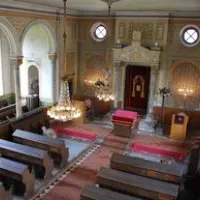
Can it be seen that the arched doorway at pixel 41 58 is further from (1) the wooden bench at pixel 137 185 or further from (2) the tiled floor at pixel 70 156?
(1) the wooden bench at pixel 137 185

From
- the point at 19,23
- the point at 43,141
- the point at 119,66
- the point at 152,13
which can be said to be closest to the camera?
the point at 43,141

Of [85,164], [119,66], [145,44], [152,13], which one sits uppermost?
[152,13]

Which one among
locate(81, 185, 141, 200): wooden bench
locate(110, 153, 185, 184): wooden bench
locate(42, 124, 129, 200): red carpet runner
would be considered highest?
locate(110, 153, 185, 184): wooden bench

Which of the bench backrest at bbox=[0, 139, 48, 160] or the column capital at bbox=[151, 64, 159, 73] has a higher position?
the column capital at bbox=[151, 64, 159, 73]

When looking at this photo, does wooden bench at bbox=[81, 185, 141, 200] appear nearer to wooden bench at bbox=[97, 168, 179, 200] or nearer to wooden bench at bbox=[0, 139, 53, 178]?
wooden bench at bbox=[97, 168, 179, 200]

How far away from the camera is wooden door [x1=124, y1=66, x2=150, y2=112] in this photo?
1638 centimetres

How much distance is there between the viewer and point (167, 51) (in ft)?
50.0

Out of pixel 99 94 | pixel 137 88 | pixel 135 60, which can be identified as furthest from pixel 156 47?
pixel 99 94

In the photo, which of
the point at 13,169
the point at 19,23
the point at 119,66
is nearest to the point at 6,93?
the point at 19,23

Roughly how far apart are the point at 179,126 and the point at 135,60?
14.4ft

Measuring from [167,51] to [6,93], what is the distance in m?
9.54

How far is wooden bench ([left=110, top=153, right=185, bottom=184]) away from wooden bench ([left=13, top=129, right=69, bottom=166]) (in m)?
2.22

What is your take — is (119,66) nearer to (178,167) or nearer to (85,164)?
(85,164)

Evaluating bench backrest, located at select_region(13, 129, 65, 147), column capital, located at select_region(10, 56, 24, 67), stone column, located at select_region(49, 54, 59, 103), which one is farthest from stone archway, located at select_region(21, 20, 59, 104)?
bench backrest, located at select_region(13, 129, 65, 147)
